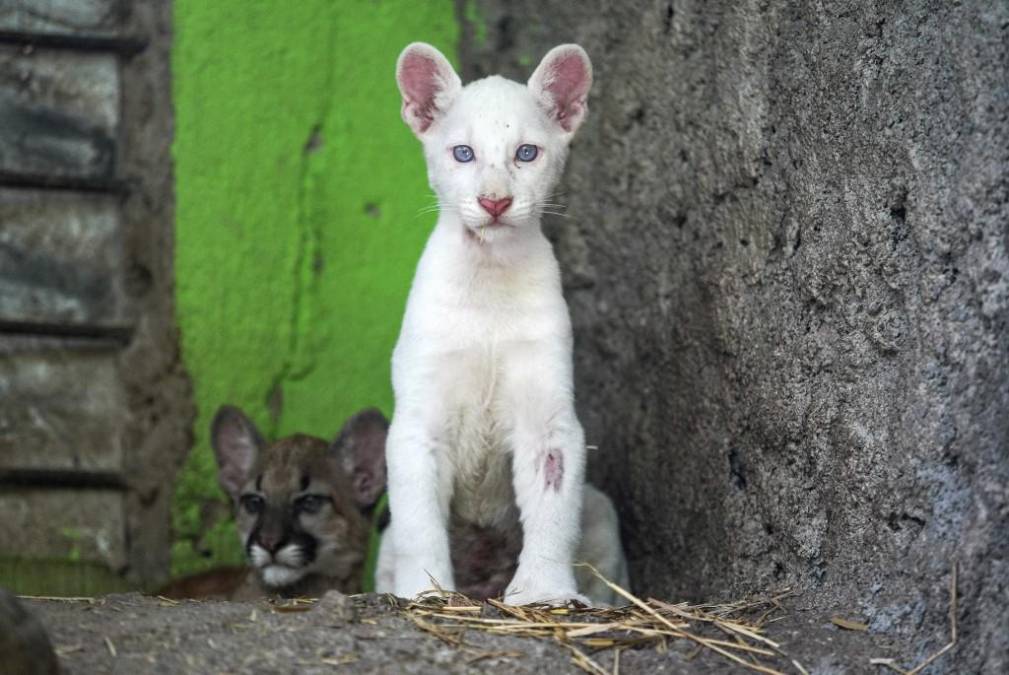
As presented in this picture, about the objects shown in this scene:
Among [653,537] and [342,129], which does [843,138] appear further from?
[342,129]

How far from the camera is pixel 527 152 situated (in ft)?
13.8

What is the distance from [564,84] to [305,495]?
1.96 meters

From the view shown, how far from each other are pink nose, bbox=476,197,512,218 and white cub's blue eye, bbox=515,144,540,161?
9.1 inches

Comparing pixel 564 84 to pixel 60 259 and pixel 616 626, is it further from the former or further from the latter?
pixel 60 259

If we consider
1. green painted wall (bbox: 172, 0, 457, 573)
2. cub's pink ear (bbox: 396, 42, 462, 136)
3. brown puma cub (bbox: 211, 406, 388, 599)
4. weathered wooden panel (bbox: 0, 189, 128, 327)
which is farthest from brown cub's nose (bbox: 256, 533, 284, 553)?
cub's pink ear (bbox: 396, 42, 462, 136)

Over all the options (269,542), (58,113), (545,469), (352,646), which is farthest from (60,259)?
(352,646)

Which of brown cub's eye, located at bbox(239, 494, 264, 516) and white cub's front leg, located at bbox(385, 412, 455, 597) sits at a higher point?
white cub's front leg, located at bbox(385, 412, 455, 597)

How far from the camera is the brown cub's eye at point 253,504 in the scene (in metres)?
5.24

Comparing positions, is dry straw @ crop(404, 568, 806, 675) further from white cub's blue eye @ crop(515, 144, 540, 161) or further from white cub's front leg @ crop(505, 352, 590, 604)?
white cub's blue eye @ crop(515, 144, 540, 161)

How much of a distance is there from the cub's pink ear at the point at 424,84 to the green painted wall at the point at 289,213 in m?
1.32

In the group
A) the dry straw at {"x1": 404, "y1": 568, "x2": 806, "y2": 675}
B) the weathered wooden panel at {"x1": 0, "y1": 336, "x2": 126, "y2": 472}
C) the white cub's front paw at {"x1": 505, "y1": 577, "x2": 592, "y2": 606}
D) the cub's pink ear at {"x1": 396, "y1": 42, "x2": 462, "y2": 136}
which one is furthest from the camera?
the weathered wooden panel at {"x1": 0, "y1": 336, "x2": 126, "y2": 472}

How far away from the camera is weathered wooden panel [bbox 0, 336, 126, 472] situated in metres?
5.53

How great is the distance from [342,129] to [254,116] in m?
0.38

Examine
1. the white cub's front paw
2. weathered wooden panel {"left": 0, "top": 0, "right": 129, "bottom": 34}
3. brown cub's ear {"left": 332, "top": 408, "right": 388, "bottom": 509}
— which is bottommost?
the white cub's front paw
